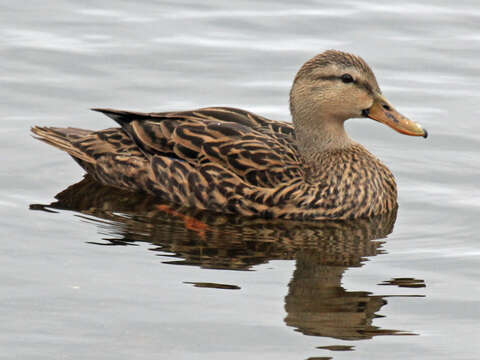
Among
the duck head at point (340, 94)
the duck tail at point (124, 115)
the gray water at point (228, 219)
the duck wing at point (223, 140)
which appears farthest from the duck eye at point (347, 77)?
the duck tail at point (124, 115)

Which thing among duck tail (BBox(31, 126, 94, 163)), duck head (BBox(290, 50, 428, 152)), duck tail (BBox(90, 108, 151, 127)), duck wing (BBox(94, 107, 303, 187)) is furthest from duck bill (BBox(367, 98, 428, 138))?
duck tail (BBox(31, 126, 94, 163))

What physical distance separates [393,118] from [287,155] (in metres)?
1.03

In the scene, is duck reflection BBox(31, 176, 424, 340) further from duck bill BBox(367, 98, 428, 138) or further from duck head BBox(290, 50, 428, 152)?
duck head BBox(290, 50, 428, 152)

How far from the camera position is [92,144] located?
11.5 m

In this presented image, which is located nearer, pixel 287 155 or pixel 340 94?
pixel 340 94

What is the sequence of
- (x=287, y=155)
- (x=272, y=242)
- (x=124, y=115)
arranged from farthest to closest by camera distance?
1. (x=124, y=115)
2. (x=287, y=155)
3. (x=272, y=242)

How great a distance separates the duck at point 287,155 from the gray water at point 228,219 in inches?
8.7

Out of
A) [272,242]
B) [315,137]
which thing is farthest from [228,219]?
[315,137]

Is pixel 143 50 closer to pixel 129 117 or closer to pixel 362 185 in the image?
pixel 129 117

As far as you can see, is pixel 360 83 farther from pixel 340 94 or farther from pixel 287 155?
pixel 287 155

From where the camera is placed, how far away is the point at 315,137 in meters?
10.8

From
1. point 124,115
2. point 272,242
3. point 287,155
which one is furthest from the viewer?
point 124,115

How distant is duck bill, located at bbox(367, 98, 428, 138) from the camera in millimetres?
10533

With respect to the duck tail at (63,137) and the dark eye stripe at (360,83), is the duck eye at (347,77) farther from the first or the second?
the duck tail at (63,137)
